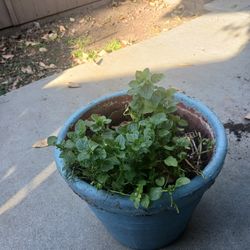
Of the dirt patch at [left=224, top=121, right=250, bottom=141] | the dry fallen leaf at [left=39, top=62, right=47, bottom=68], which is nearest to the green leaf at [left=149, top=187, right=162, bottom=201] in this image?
the dirt patch at [left=224, top=121, right=250, bottom=141]

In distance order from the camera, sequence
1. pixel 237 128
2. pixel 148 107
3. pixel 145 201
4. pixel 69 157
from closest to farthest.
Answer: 1. pixel 145 201
2. pixel 69 157
3. pixel 148 107
4. pixel 237 128

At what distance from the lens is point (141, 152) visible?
1.26 metres

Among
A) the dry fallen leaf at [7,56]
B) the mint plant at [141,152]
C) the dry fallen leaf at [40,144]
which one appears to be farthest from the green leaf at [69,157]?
the dry fallen leaf at [7,56]

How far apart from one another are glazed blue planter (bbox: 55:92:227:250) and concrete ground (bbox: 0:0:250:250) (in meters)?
0.20

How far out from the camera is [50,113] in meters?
2.78

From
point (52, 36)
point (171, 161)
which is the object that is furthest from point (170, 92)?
point (52, 36)

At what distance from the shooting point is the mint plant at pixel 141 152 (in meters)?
1.27

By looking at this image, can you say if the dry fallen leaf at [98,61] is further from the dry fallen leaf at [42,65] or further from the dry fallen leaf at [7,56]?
the dry fallen leaf at [7,56]

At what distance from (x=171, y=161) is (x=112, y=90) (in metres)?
1.72

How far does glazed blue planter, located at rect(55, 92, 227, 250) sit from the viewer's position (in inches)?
51.4

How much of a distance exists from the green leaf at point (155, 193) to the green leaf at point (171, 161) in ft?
0.33

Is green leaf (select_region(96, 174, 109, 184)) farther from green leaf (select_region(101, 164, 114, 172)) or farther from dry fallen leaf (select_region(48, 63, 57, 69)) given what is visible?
dry fallen leaf (select_region(48, 63, 57, 69))

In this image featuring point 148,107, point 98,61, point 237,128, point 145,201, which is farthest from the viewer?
point 98,61

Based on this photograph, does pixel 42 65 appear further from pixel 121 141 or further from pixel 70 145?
pixel 121 141
